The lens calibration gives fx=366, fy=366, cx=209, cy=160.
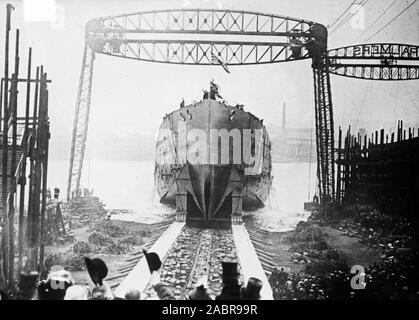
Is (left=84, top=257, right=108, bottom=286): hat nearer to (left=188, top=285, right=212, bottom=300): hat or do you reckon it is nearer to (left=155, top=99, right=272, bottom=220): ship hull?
(left=188, top=285, right=212, bottom=300): hat

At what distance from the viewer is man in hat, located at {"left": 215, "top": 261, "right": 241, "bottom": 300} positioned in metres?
5.79

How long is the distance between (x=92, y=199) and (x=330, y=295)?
1037 cm

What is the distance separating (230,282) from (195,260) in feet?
9.63

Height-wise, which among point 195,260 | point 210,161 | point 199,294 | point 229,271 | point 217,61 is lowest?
point 195,260

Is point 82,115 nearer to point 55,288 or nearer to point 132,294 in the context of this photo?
point 55,288

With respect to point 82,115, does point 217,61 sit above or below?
above

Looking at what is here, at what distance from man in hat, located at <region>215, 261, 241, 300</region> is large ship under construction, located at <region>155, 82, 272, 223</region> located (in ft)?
21.9

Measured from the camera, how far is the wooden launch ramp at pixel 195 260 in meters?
7.36

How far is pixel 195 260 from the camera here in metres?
8.67

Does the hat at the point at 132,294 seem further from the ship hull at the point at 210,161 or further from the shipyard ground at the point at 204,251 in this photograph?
the ship hull at the point at 210,161

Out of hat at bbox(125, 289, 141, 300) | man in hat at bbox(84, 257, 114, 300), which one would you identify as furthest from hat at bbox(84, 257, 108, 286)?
hat at bbox(125, 289, 141, 300)

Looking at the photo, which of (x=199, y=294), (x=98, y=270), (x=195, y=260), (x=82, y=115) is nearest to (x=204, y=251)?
(x=195, y=260)
